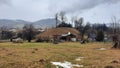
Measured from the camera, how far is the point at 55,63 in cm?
2603

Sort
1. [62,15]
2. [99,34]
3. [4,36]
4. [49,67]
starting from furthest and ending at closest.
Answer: [62,15] → [4,36] → [99,34] → [49,67]

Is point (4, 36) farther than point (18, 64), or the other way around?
point (4, 36)

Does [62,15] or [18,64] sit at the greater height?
[62,15]

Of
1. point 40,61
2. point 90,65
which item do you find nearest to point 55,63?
point 40,61

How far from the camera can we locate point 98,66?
25406 mm

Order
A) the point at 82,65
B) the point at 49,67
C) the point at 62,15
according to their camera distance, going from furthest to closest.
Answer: the point at 62,15
the point at 82,65
the point at 49,67

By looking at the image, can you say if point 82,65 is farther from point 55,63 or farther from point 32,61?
point 32,61

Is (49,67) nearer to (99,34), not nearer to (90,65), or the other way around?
(90,65)

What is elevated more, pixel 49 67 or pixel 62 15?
pixel 62 15

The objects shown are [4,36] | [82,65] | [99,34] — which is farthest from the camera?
[4,36]

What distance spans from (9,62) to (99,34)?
87.8 m

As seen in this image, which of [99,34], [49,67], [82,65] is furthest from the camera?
[99,34]

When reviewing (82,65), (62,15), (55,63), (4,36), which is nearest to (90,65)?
(82,65)

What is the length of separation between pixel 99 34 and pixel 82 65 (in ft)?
284
